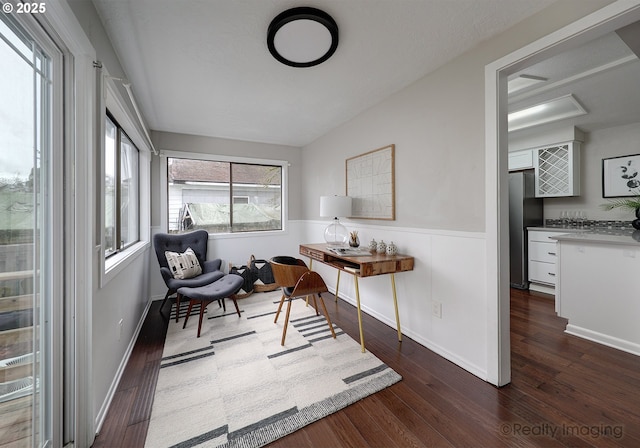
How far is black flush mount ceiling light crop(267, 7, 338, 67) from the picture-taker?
1516 mm

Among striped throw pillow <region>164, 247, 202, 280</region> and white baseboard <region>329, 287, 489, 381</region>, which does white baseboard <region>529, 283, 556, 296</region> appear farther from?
striped throw pillow <region>164, 247, 202, 280</region>

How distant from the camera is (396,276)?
8.50 feet

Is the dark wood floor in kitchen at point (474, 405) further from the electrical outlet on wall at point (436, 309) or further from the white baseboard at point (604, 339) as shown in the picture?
the electrical outlet on wall at point (436, 309)

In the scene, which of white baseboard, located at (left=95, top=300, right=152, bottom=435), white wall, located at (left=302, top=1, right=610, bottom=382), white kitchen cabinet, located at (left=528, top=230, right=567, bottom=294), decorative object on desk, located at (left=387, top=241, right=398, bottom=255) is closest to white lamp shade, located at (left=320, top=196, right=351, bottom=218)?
white wall, located at (left=302, top=1, right=610, bottom=382)

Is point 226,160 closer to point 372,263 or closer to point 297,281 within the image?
point 297,281

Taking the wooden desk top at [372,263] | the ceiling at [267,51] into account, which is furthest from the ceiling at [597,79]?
the wooden desk top at [372,263]

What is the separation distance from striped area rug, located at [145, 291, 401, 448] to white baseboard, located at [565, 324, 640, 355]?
2.04 metres

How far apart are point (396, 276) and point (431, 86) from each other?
69.8 inches

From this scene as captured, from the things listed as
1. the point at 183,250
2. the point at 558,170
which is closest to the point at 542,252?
the point at 558,170

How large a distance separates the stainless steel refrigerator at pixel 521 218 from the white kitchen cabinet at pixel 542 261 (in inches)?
2.8

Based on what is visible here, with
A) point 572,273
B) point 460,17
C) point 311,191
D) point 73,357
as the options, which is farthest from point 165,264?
point 572,273

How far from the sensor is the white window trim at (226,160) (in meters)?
3.57

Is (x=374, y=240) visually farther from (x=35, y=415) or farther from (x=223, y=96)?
(x=35, y=415)

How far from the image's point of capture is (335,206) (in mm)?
2986
